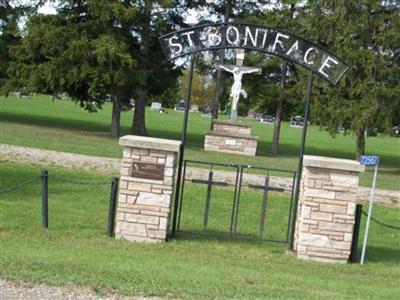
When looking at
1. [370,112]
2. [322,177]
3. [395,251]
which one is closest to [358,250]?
[395,251]

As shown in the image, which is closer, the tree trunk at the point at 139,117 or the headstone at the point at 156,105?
the tree trunk at the point at 139,117

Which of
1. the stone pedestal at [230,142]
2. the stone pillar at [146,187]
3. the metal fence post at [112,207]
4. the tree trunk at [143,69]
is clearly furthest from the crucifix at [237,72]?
the stone pillar at [146,187]

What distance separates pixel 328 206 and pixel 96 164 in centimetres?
1044

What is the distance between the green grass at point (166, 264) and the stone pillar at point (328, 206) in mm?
307

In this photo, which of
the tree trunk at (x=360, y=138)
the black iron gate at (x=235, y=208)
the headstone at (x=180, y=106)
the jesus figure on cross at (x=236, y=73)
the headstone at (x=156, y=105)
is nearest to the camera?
the black iron gate at (x=235, y=208)

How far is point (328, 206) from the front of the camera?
29.6ft

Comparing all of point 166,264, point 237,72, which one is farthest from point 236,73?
point 166,264

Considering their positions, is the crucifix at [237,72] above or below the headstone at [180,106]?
above

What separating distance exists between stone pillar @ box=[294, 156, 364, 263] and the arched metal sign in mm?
1414

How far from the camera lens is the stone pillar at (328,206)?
29.5 feet

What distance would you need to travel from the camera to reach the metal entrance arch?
9695 millimetres

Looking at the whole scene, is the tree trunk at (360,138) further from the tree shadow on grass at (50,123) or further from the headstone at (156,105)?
the headstone at (156,105)

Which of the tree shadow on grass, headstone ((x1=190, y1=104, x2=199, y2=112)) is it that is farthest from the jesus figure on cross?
headstone ((x1=190, y1=104, x2=199, y2=112))

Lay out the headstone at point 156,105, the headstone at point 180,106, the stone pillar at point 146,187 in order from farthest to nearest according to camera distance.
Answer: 1. the headstone at point 180,106
2. the headstone at point 156,105
3. the stone pillar at point 146,187
